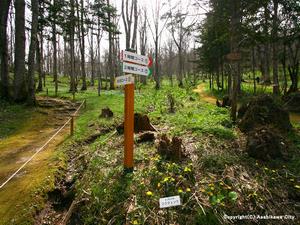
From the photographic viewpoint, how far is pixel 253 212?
4.09 metres

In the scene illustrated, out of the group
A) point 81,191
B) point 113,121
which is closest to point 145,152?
point 81,191

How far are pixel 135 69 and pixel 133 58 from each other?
204 millimetres

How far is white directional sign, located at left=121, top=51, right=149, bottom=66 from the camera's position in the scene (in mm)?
4684

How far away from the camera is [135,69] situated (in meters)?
4.91

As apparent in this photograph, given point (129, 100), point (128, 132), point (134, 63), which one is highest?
point (134, 63)

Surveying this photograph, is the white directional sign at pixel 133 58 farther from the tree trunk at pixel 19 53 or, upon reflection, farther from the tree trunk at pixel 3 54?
the tree trunk at pixel 3 54

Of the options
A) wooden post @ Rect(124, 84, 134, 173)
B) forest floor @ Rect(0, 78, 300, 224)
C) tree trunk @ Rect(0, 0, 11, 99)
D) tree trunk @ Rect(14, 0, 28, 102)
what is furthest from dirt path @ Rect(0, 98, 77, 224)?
tree trunk @ Rect(0, 0, 11, 99)

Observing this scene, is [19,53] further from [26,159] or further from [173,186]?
[173,186]

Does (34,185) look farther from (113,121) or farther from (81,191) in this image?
(113,121)

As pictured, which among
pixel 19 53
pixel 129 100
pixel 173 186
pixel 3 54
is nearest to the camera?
pixel 173 186

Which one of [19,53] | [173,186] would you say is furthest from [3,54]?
[173,186]

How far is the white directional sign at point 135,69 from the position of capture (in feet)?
15.7

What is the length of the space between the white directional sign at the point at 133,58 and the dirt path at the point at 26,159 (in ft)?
9.46

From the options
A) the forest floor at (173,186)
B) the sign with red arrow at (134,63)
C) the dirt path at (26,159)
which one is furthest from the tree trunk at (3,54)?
the sign with red arrow at (134,63)
